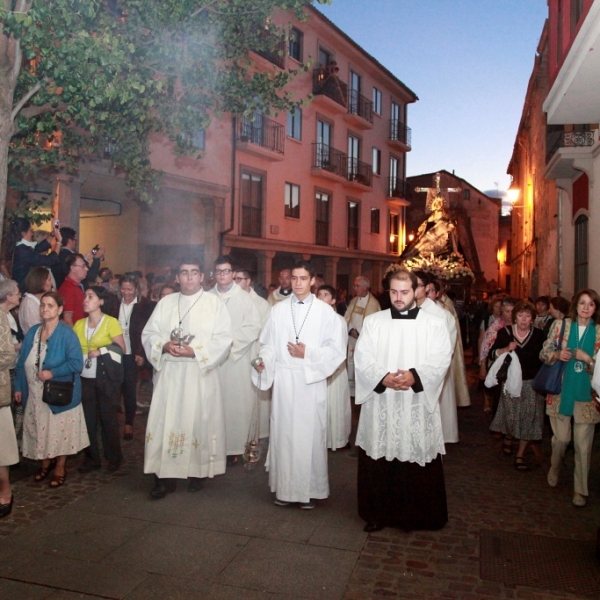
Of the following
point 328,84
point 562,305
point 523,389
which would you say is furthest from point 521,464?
point 328,84

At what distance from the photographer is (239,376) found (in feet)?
23.7

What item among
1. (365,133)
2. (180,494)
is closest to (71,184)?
(180,494)

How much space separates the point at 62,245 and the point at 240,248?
1243cm

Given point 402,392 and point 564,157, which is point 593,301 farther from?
point 564,157

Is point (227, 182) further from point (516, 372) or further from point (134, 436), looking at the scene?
point (516, 372)

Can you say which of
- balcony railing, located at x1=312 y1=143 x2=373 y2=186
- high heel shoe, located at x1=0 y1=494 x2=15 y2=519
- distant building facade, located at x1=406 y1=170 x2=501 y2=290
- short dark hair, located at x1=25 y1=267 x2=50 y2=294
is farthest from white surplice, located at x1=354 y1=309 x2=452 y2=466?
distant building facade, located at x1=406 y1=170 x2=501 y2=290

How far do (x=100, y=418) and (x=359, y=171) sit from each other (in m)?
22.6

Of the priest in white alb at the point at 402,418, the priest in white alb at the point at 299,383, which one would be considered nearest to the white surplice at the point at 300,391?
the priest in white alb at the point at 299,383

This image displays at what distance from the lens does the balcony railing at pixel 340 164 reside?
2461cm

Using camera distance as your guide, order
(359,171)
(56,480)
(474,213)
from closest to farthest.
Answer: (56,480), (359,171), (474,213)

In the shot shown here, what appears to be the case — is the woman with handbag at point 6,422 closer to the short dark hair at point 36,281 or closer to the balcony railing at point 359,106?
the short dark hair at point 36,281

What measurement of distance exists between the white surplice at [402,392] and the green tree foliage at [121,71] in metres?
3.68

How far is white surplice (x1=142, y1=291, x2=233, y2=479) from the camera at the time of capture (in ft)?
18.8

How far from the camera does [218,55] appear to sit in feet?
30.6
